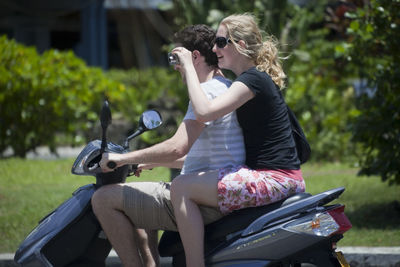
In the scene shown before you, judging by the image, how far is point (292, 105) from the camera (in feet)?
33.1

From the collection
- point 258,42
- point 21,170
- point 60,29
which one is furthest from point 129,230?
point 60,29

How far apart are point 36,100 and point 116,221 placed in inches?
291

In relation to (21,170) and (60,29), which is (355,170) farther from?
(60,29)

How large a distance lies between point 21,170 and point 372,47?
5257mm

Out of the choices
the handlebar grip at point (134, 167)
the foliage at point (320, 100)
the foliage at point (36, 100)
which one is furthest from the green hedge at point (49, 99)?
the handlebar grip at point (134, 167)

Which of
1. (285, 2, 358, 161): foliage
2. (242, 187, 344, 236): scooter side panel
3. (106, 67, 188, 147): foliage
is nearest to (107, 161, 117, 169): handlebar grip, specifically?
(242, 187, 344, 236): scooter side panel

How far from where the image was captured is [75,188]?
25.7ft

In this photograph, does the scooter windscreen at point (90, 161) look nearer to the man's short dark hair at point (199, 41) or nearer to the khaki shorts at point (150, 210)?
the khaki shorts at point (150, 210)

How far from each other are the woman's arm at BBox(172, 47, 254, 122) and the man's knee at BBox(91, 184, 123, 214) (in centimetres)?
56

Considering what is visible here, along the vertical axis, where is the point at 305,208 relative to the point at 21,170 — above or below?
above

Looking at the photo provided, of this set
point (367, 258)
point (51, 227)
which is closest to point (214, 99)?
point (51, 227)

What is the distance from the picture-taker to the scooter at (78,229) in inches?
128

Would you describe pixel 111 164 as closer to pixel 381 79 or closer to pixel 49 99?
pixel 381 79

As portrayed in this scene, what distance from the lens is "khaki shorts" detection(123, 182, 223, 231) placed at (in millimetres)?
3248
